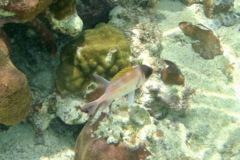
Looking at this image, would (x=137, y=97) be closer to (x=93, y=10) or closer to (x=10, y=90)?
(x=93, y=10)

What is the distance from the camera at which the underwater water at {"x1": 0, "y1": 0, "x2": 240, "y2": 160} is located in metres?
3.67

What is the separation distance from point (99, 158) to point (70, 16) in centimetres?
171

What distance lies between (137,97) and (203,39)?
2.13 m

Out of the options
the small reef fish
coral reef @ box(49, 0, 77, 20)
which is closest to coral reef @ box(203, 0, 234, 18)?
coral reef @ box(49, 0, 77, 20)

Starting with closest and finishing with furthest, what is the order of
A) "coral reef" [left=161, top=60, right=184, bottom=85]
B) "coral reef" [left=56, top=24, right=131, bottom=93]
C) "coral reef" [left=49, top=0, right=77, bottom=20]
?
"coral reef" [left=49, top=0, right=77, bottom=20]
"coral reef" [left=56, top=24, right=131, bottom=93]
"coral reef" [left=161, top=60, right=184, bottom=85]

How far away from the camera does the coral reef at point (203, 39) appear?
18.4 feet

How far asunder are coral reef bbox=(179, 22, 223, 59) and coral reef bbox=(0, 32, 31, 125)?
3.63 meters

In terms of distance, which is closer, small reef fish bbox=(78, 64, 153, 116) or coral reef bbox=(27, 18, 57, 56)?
small reef fish bbox=(78, 64, 153, 116)

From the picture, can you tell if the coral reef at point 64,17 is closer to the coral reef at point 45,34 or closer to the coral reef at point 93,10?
the coral reef at point 45,34

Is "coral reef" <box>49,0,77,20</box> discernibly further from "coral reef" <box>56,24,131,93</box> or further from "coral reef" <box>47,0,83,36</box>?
"coral reef" <box>56,24,131,93</box>

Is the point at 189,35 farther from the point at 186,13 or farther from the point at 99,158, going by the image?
the point at 99,158

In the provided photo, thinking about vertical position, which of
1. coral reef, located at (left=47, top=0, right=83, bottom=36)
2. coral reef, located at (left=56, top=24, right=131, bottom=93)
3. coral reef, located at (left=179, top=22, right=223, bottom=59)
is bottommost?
coral reef, located at (left=179, top=22, right=223, bottom=59)

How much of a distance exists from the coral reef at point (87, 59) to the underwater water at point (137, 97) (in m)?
0.01

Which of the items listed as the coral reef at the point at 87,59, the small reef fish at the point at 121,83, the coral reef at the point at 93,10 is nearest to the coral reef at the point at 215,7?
the coral reef at the point at 93,10
